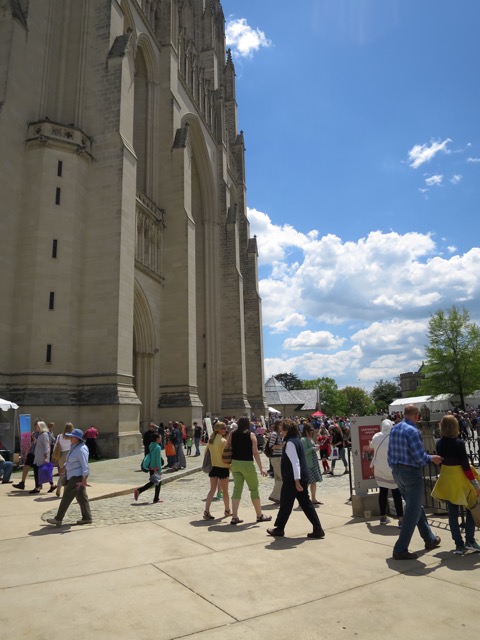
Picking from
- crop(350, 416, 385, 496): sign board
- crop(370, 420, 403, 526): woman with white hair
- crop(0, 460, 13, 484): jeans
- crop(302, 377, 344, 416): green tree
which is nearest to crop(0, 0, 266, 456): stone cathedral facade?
crop(0, 460, 13, 484): jeans

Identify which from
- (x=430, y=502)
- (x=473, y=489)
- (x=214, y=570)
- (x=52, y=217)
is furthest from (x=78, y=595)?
(x=52, y=217)

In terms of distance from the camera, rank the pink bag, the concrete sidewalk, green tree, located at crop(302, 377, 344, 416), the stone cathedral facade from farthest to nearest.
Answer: green tree, located at crop(302, 377, 344, 416) < the stone cathedral facade < the pink bag < the concrete sidewalk

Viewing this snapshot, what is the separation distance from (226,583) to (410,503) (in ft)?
7.16

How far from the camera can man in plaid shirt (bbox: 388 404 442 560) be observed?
4.98 m

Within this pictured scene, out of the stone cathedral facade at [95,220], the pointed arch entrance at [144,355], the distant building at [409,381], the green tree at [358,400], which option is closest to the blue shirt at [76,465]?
the stone cathedral facade at [95,220]

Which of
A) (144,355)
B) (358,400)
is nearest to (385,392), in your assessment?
(358,400)

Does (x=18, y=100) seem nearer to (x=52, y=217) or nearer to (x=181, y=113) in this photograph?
(x=52, y=217)

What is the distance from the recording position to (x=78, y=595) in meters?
4.02

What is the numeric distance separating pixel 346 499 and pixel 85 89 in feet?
63.3

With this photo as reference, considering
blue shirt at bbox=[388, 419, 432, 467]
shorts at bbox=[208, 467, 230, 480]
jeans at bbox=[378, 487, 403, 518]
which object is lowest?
jeans at bbox=[378, 487, 403, 518]

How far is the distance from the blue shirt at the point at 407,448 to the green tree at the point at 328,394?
9921cm

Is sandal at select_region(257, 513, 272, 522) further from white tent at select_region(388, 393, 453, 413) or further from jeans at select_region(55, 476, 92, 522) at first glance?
white tent at select_region(388, 393, 453, 413)

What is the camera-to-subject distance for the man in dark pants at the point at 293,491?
5.96 metres

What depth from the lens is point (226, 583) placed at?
430cm
